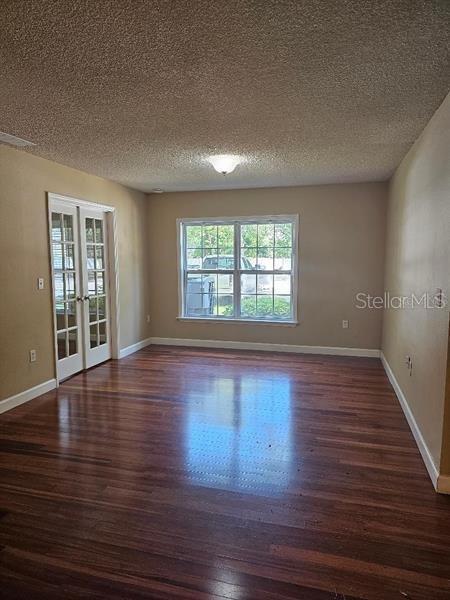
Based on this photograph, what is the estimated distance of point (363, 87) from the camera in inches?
92.7

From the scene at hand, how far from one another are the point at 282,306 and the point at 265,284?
1.40ft

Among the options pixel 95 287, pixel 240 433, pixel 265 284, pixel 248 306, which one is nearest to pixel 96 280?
pixel 95 287

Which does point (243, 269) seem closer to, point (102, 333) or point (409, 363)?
point (102, 333)

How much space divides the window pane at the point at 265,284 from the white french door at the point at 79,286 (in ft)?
7.39

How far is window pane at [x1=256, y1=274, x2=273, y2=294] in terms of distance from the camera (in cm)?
590

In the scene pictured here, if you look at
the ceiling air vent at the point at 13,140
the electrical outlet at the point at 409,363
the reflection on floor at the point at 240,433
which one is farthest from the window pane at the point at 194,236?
the electrical outlet at the point at 409,363

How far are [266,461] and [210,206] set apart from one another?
Answer: 417 cm

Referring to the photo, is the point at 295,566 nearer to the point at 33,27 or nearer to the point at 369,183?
the point at 33,27

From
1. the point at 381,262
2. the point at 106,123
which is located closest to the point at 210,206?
the point at 381,262

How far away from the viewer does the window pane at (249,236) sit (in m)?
5.89

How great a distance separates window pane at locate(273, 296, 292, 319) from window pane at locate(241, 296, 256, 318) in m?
0.33

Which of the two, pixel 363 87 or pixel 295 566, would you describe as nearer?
pixel 295 566

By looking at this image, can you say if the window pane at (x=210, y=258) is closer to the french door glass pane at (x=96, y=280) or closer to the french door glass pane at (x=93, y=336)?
the french door glass pane at (x=96, y=280)

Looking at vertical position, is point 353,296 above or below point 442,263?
below
